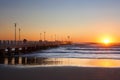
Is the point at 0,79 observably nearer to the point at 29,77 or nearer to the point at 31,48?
the point at 29,77

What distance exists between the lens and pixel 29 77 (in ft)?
52.1

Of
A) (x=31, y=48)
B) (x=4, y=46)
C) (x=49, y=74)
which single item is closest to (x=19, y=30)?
(x=31, y=48)

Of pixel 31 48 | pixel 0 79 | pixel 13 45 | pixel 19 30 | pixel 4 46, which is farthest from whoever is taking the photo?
pixel 19 30

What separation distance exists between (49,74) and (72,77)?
1.62m

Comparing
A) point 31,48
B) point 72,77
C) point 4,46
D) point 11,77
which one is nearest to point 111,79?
point 72,77

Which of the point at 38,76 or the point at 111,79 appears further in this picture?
the point at 38,76

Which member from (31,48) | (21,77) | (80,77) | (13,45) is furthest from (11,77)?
(31,48)

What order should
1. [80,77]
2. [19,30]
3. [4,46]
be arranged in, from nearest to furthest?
[80,77] < [4,46] < [19,30]

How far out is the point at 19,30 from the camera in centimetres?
7962

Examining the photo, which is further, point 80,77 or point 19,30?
point 19,30

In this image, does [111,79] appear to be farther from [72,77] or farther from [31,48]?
[31,48]

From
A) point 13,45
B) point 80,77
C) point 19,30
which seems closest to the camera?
point 80,77

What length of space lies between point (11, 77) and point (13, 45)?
31243 mm

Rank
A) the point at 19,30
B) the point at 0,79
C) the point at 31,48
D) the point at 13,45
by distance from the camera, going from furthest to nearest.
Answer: the point at 19,30 → the point at 31,48 → the point at 13,45 → the point at 0,79
